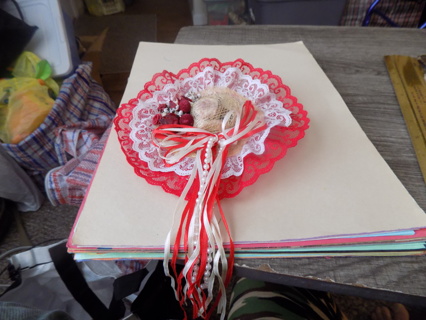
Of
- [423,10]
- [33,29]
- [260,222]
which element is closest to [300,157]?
[260,222]

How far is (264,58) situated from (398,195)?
34 cm

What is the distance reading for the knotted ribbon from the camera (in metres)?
0.34

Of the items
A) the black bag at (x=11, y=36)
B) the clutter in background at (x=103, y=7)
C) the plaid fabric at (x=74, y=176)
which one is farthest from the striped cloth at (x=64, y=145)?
the clutter in background at (x=103, y=7)

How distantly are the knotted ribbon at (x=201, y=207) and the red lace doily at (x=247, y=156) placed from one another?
21 mm

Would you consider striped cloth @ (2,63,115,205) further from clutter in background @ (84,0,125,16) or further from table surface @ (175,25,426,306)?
clutter in background @ (84,0,125,16)

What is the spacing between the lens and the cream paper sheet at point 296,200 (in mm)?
350

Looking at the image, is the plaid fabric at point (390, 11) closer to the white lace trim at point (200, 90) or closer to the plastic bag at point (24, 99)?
the white lace trim at point (200, 90)

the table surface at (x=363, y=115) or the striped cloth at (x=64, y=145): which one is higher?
the table surface at (x=363, y=115)

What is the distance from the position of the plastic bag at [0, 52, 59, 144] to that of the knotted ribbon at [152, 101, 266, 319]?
28.2 inches

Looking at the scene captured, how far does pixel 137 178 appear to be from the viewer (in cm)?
40

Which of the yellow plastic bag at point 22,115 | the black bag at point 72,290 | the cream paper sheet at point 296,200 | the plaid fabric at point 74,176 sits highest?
the cream paper sheet at point 296,200

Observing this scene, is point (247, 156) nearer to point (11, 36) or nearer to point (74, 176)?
point (74, 176)

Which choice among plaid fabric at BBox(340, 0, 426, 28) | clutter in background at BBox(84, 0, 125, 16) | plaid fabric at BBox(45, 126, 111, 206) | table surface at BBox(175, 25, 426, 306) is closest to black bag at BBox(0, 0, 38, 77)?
plaid fabric at BBox(45, 126, 111, 206)

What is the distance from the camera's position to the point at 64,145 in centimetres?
98
